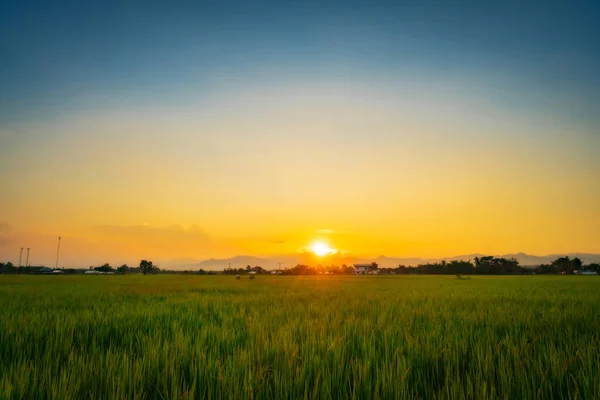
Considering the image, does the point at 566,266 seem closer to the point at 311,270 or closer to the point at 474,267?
the point at 474,267

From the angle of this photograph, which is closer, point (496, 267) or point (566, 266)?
point (496, 267)

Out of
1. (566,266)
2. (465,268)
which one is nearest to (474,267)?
(465,268)

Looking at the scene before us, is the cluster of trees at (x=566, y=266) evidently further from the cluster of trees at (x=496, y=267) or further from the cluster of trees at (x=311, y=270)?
the cluster of trees at (x=311, y=270)

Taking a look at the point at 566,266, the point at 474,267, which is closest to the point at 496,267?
the point at 474,267

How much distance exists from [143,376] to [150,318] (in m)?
3.82

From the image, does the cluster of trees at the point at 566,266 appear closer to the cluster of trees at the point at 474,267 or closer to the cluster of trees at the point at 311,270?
the cluster of trees at the point at 474,267

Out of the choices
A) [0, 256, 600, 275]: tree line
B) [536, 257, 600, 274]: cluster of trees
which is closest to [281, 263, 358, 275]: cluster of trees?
[0, 256, 600, 275]: tree line

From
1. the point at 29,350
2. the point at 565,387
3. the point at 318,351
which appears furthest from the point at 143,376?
the point at 565,387

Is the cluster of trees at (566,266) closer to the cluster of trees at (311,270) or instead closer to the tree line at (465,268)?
the tree line at (465,268)

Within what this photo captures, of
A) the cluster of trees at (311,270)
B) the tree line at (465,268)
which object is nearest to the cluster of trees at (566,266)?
the tree line at (465,268)

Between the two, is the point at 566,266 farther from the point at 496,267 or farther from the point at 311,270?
the point at 311,270

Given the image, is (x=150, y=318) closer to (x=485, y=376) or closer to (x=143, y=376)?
(x=143, y=376)

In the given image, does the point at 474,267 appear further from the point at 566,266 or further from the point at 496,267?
the point at 566,266

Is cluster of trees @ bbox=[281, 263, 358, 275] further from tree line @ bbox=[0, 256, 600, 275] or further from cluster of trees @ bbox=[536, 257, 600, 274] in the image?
cluster of trees @ bbox=[536, 257, 600, 274]
